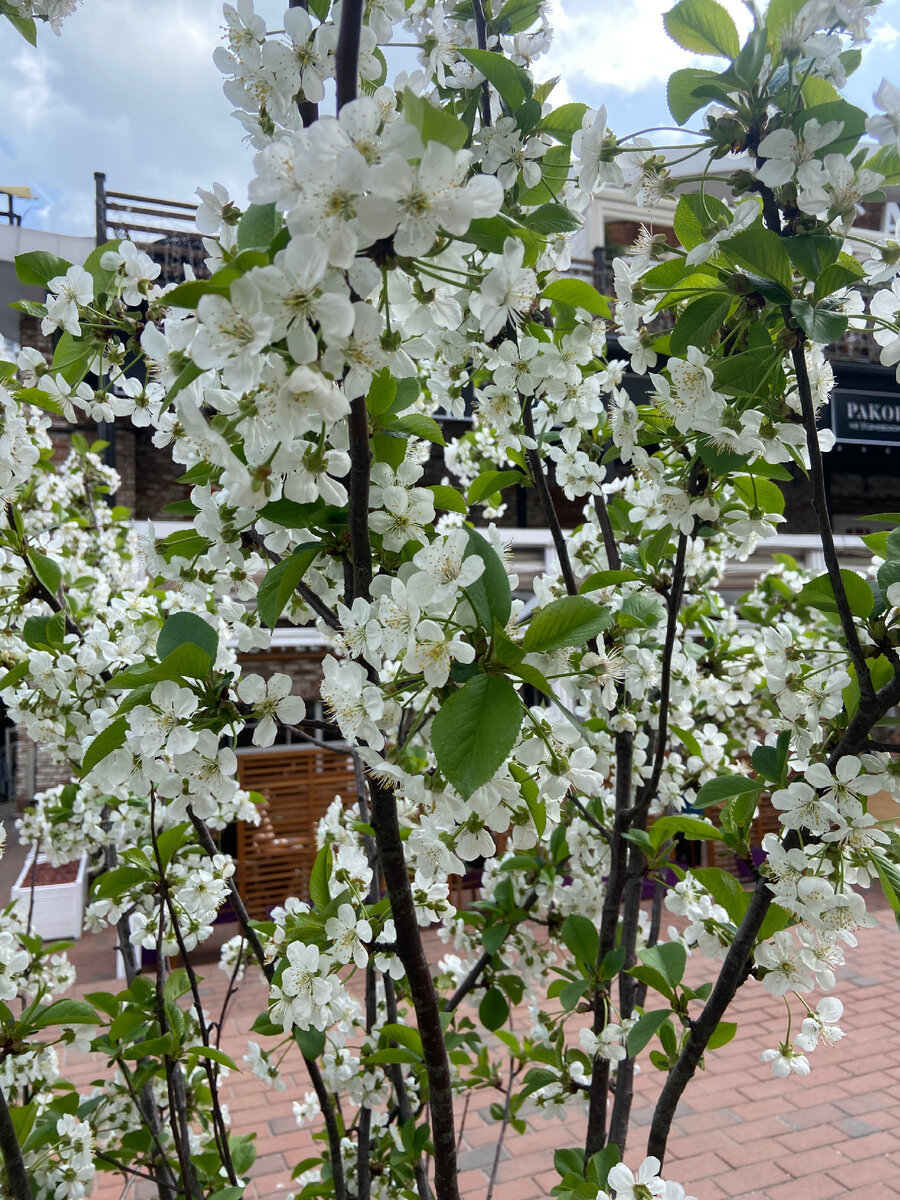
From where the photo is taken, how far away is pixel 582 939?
1488mm

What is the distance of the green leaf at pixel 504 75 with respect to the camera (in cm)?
84

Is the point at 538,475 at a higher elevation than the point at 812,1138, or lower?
higher

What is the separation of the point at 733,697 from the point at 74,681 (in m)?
1.69

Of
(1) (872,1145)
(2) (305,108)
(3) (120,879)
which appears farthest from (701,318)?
(1) (872,1145)

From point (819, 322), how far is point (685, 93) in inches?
11.3

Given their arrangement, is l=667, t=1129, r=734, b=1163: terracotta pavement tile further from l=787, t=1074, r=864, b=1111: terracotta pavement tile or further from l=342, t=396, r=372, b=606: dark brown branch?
l=342, t=396, r=372, b=606: dark brown branch

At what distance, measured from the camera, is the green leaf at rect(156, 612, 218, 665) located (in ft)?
2.62

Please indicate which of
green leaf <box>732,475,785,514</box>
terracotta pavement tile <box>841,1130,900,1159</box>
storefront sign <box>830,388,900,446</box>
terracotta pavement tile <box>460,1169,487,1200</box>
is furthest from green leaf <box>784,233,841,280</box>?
storefront sign <box>830,388,900,446</box>

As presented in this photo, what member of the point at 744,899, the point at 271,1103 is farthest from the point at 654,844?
the point at 271,1103

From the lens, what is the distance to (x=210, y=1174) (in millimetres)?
1716

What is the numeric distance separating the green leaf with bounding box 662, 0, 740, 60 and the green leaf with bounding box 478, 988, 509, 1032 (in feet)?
4.97

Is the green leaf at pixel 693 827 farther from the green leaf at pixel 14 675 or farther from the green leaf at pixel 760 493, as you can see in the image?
the green leaf at pixel 14 675

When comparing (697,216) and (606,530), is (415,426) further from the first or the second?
(606,530)

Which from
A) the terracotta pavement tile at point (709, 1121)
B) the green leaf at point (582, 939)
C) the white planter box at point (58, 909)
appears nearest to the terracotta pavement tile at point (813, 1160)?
the terracotta pavement tile at point (709, 1121)
